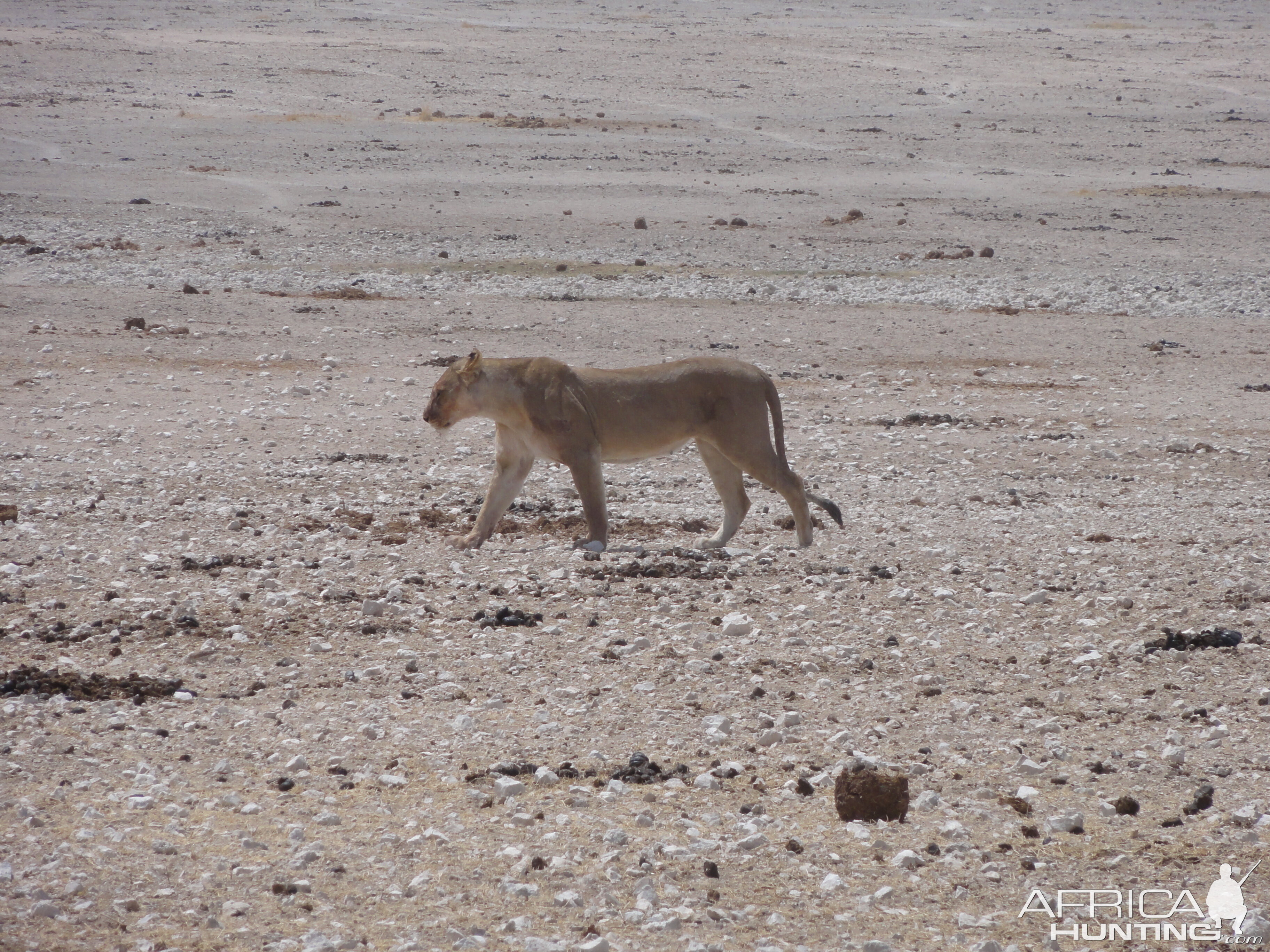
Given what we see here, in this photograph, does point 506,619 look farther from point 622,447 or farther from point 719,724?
point 622,447

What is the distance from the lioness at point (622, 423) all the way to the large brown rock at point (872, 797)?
532 cm

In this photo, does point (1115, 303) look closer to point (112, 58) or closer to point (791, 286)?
point (791, 286)

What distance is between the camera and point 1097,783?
737 centimetres

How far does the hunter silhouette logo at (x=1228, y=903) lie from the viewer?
6000 millimetres

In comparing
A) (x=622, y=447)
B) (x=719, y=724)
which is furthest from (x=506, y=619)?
(x=622, y=447)

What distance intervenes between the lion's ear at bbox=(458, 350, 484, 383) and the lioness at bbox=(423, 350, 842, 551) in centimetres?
1

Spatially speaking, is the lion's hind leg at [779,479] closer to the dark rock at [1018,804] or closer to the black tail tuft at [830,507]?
the black tail tuft at [830,507]

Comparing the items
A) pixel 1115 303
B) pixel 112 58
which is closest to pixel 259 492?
pixel 1115 303

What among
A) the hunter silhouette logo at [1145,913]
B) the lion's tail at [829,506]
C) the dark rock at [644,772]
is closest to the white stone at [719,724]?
the dark rock at [644,772]

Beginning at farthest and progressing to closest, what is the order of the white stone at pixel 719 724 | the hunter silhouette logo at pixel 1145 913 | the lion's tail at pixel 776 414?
the lion's tail at pixel 776 414 → the white stone at pixel 719 724 → the hunter silhouette logo at pixel 1145 913

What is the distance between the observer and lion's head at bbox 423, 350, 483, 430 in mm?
12508

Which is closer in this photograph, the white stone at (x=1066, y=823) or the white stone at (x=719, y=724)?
the white stone at (x=1066, y=823)

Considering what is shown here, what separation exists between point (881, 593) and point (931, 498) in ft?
11.6

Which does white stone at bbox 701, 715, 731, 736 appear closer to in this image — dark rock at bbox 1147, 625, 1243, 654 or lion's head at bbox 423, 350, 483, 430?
dark rock at bbox 1147, 625, 1243, 654
